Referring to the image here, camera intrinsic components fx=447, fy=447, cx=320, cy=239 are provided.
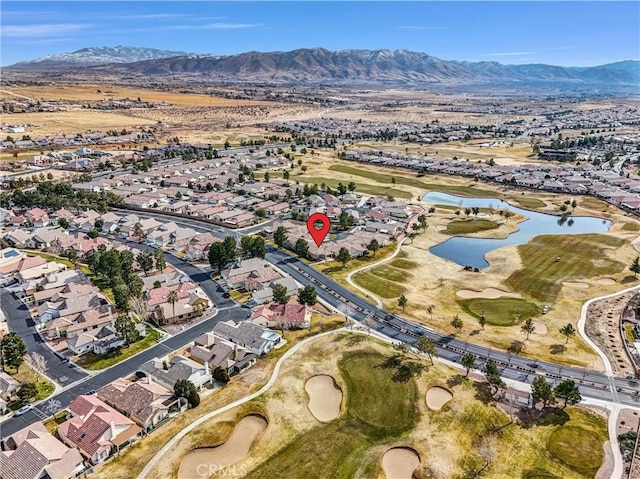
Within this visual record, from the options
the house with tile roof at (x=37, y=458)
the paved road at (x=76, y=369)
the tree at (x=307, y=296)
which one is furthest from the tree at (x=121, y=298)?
the tree at (x=307, y=296)

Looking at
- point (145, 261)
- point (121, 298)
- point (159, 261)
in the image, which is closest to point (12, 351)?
point (121, 298)

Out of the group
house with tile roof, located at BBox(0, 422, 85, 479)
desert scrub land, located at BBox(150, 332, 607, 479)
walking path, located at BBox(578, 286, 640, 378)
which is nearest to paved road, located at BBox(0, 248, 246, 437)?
house with tile roof, located at BBox(0, 422, 85, 479)

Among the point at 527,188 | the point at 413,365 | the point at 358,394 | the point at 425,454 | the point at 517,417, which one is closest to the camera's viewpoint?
the point at 425,454

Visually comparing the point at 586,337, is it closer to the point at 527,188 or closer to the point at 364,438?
the point at 364,438

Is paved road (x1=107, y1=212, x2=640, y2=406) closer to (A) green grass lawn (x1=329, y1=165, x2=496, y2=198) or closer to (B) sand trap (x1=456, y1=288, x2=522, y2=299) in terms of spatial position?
(B) sand trap (x1=456, y1=288, x2=522, y2=299)

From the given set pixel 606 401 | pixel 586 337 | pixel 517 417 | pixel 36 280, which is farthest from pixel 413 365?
pixel 36 280

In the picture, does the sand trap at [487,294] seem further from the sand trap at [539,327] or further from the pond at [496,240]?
the pond at [496,240]

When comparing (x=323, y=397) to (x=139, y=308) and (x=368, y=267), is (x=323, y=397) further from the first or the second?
(x=368, y=267)
